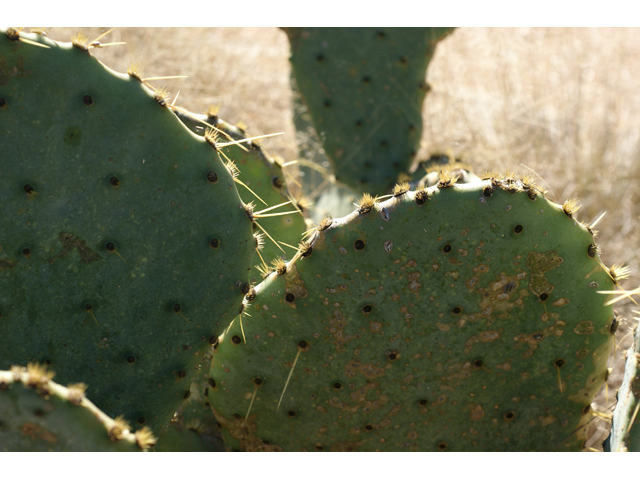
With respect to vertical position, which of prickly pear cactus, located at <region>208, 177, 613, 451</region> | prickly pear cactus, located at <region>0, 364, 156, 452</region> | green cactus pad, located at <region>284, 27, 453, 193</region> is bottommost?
prickly pear cactus, located at <region>0, 364, 156, 452</region>

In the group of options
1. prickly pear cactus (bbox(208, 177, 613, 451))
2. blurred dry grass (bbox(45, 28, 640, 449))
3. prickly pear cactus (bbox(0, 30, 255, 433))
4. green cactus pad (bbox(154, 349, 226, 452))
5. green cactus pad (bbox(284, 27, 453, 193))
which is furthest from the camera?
blurred dry grass (bbox(45, 28, 640, 449))

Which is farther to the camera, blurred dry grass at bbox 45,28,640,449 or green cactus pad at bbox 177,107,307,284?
blurred dry grass at bbox 45,28,640,449

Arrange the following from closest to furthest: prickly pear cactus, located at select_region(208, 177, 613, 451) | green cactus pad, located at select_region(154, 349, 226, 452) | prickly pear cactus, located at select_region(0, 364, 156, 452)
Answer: prickly pear cactus, located at select_region(0, 364, 156, 452) < prickly pear cactus, located at select_region(208, 177, 613, 451) < green cactus pad, located at select_region(154, 349, 226, 452)

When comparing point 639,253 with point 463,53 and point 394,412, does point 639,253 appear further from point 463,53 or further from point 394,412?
point 394,412

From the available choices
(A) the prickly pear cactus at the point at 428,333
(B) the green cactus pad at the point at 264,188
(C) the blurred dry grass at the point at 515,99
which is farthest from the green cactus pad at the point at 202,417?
(C) the blurred dry grass at the point at 515,99

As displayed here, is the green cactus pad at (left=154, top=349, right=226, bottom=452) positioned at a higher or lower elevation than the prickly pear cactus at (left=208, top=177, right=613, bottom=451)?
lower

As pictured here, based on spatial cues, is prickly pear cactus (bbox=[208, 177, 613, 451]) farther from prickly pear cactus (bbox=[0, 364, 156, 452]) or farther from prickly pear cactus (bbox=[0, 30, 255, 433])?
prickly pear cactus (bbox=[0, 364, 156, 452])

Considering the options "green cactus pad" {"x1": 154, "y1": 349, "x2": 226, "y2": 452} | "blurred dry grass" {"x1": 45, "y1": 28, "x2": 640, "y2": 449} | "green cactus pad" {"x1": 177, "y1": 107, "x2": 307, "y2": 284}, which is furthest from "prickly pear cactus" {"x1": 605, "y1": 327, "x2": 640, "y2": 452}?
"blurred dry grass" {"x1": 45, "y1": 28, "x2": 640, "y2": 449}

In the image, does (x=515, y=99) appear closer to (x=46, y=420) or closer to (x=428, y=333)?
(x=428, y=333)
